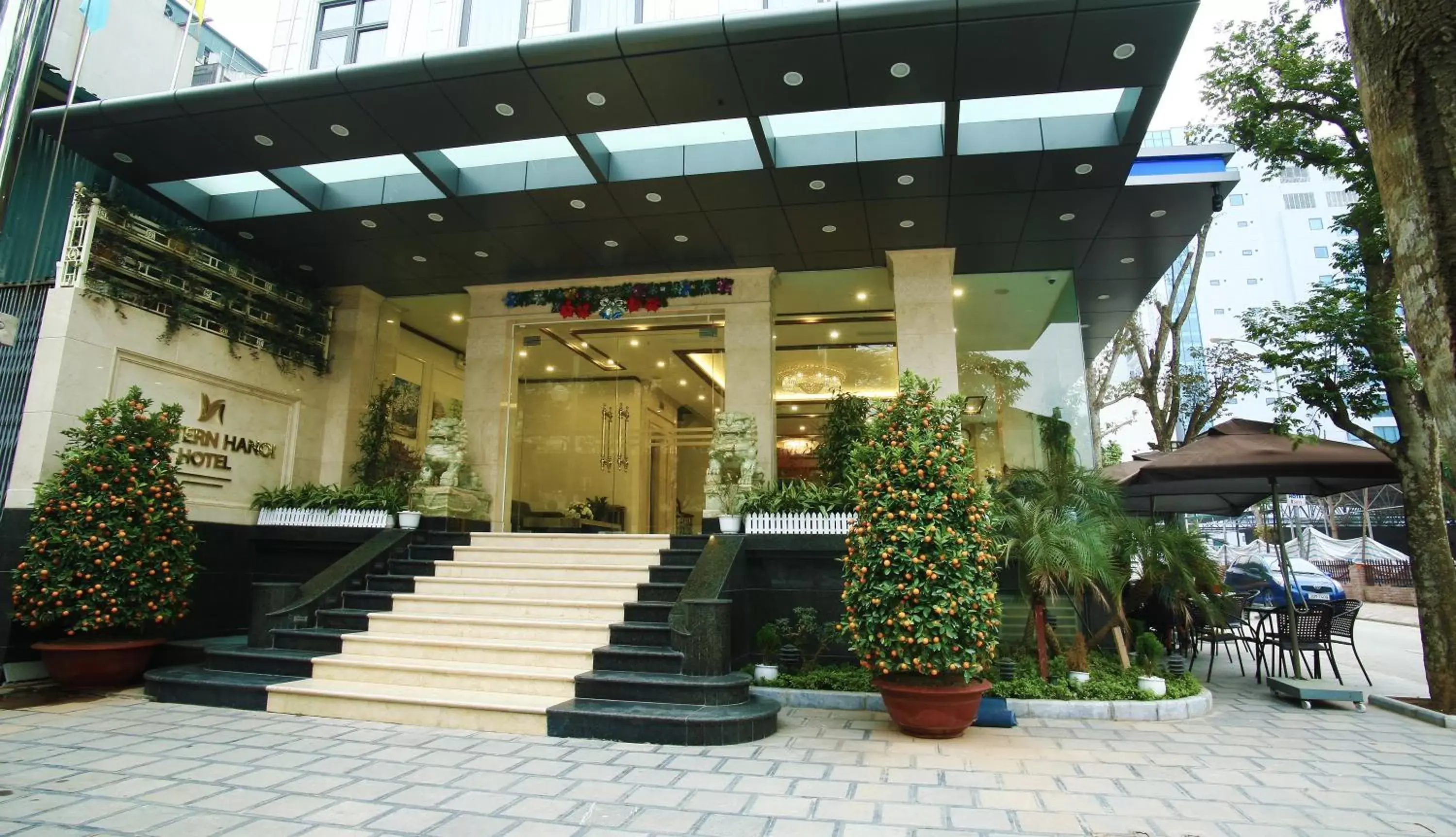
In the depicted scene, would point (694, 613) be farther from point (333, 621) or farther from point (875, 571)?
point (333, 621)

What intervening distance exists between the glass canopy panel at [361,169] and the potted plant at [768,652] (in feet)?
20.8

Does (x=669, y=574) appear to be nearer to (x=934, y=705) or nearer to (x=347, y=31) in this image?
(x=934, y=705)

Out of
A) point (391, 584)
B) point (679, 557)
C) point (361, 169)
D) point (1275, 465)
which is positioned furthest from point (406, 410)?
point (1275, 465)

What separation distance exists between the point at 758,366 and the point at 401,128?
5059 mm

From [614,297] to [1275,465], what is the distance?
8072 mm

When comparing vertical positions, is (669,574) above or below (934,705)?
above

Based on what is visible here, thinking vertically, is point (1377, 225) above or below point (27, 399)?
above

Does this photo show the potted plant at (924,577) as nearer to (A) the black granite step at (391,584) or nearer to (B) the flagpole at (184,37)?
(A) the black granite step at (391,584)

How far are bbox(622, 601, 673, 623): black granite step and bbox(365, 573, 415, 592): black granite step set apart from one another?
263 cm

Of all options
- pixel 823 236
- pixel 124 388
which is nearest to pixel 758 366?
pixel 823 236

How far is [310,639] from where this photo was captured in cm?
662

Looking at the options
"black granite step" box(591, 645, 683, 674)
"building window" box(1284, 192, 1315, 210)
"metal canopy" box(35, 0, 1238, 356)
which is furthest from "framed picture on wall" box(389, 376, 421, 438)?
"building window" box(1284, 192, 1315, 210)

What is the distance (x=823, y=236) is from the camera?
8.91 meters

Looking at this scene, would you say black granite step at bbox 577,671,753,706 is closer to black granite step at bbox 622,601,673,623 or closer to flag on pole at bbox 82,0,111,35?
black granite step at bbox 622,601,673,623
